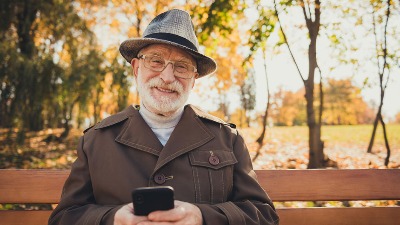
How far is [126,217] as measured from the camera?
1686mm

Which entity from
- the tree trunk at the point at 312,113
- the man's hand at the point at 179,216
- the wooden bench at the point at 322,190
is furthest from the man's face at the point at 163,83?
the tree trunk at the point at 312,113

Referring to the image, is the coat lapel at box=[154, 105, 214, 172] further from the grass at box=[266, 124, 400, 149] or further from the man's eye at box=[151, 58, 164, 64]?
the grass at box=[266, 124, 400, 149]

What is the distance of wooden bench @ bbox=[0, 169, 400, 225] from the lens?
2.59 m

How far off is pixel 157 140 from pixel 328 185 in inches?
57.6

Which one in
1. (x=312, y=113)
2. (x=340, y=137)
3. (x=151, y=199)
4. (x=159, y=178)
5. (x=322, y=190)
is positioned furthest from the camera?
(x=340, y=137)

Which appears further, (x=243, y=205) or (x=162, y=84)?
(x=162, y=84)

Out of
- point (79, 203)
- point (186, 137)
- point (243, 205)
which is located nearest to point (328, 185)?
point (243, 205)

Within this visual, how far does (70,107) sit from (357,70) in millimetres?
8189

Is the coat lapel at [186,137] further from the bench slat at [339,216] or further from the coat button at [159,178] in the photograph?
the bench slat at [339,216]

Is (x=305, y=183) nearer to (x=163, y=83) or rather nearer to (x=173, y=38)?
(x=163, y=83)

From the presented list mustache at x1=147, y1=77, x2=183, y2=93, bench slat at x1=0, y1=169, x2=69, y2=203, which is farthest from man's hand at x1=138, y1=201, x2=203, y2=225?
bench slat at x1=0, y1=169, x2=69, y2=203

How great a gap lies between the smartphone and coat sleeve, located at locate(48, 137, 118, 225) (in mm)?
323

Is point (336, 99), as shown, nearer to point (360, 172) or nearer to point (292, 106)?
point (292, 106)

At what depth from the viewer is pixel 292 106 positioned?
53.3 metres
